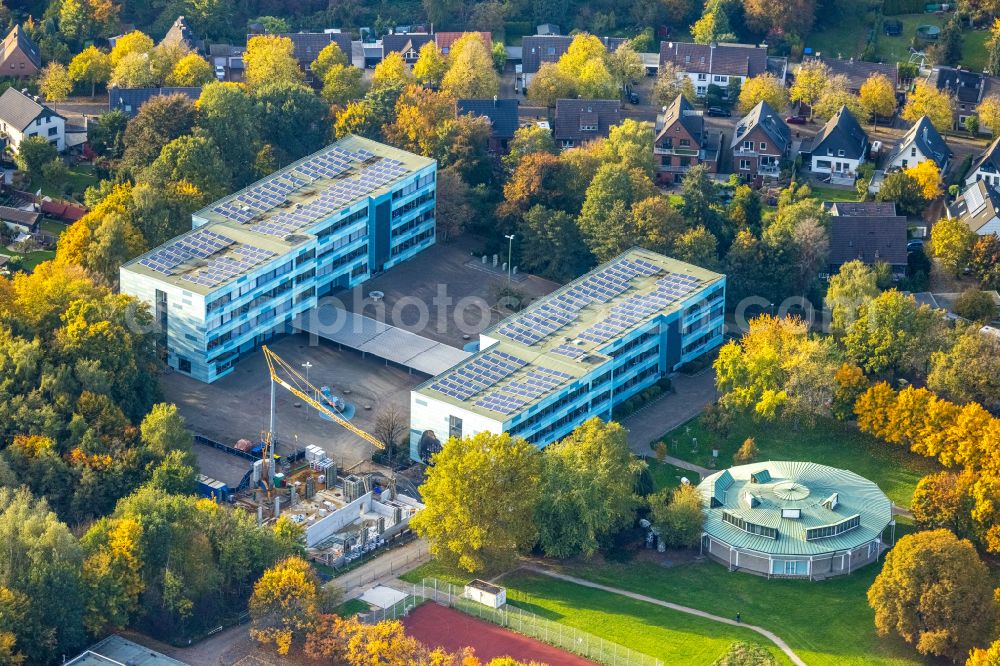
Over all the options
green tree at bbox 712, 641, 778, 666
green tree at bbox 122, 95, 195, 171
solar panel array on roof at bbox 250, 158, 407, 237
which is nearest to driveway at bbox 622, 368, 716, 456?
green tree at bbox 712, 641, 778, 666

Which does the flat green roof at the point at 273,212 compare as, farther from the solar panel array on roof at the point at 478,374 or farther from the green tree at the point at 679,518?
the green tree at the point at 679,518

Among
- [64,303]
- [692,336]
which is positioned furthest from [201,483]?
[692,336]

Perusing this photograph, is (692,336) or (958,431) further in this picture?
(692,336)

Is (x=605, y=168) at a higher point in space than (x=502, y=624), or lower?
higher

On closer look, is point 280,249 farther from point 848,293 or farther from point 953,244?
point 953,244

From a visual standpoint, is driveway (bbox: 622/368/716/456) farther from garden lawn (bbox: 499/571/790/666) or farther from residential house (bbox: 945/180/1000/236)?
residential house (bbox: 945/180/1000/236)

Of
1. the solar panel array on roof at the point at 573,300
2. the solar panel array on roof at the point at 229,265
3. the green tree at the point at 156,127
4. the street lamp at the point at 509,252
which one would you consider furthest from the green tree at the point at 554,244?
the green tree at the point at 156,127

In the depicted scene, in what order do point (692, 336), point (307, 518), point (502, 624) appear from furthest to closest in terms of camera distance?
point (692, 336) < point (307, 518) < point (502, 624)

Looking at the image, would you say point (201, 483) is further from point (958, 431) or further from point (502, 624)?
point (958, 431)
